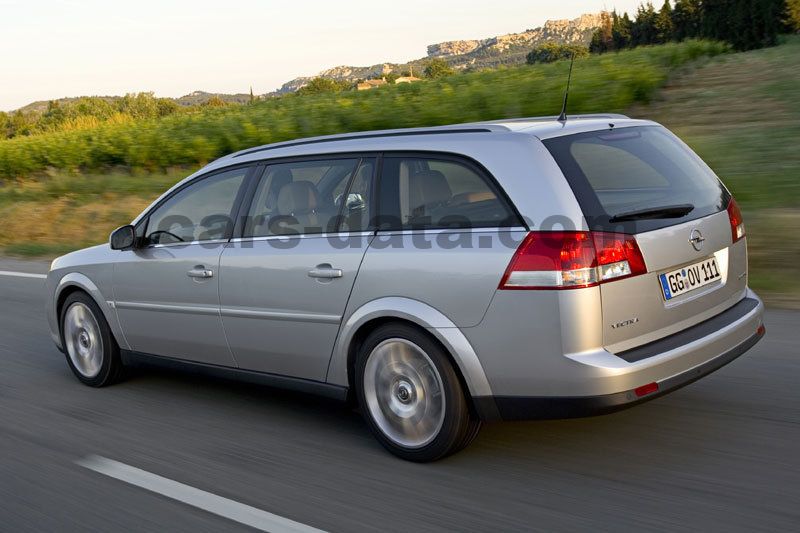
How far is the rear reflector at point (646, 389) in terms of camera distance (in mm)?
3768

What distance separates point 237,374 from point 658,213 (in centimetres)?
252

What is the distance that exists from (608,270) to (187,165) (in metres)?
19.8

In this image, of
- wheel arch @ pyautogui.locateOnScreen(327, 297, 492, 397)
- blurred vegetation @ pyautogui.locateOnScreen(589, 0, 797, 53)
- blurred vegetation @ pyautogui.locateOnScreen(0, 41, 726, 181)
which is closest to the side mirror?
wheel arch @ pyautogui.locateOnScreen(327, 297, 492, 397)

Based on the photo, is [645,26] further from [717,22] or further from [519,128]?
[519,128]

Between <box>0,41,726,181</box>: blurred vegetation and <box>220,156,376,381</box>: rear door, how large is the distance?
12.3 metres

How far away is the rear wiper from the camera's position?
3906 millimetres

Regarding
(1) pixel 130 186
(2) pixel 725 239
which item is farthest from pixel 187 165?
(2) pixel 725 239

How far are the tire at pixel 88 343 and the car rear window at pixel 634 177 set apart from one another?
3493 mm

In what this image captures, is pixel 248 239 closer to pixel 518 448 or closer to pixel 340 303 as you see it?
pixel 340 303

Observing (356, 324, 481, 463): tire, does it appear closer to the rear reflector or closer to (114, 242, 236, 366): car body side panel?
the rear reflector

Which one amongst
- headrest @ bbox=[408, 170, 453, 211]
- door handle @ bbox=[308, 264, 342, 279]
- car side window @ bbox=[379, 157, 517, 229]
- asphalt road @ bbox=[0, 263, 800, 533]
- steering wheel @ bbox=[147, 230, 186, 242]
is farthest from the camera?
steering wheel @ bbox=[147, 230, 186, 242]

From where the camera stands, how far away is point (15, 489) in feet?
13.9

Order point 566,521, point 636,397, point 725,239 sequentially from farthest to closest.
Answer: point 725,239 → point 636,397 → point 566,521

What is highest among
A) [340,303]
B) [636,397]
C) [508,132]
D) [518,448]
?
[508,132]
